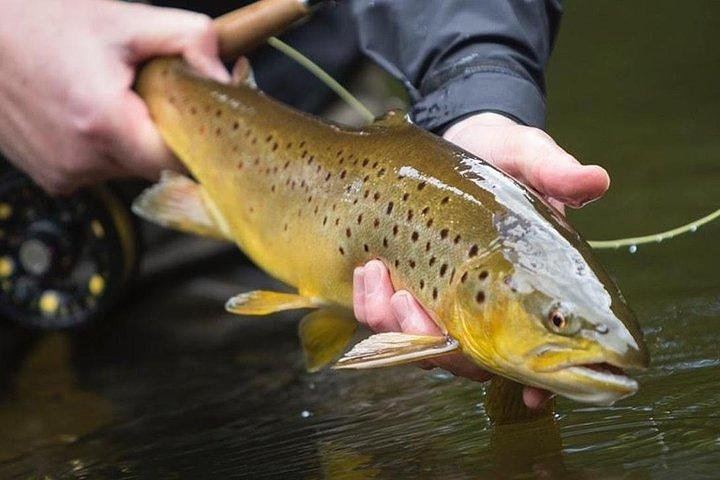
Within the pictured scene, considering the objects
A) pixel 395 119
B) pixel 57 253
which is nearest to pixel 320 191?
pixel 395 119

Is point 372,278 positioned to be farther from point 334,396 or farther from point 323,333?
point 334,396

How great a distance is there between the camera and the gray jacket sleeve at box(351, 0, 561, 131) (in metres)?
2.08

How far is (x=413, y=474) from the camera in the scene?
171 centimetres

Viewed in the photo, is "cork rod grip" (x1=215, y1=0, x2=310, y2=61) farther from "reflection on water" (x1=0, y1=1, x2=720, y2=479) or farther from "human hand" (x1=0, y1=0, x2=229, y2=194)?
"reflection on water" (x1=0, y1=1, x2=720, y2=479)

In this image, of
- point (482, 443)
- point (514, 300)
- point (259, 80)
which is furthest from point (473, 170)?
point (259, 80)

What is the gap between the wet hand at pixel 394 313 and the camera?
1.68 meters

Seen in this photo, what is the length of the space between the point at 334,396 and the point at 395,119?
565mm

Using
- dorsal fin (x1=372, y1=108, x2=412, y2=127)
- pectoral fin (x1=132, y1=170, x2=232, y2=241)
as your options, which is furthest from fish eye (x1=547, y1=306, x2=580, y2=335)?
pectoral fin (x1=132, y1=170, x2=232, y2=241)

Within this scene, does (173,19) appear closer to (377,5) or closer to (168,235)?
(377,5)

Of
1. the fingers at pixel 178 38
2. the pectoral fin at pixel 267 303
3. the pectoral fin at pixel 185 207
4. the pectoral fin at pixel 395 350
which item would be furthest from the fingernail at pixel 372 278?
the fingers at pixel 178 38

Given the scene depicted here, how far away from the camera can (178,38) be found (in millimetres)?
2408

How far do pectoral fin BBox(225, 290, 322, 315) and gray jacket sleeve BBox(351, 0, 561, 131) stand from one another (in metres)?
0.35

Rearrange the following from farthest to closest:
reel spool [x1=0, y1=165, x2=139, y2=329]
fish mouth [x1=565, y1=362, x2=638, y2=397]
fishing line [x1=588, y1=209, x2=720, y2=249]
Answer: reel spool [x1=0, y1=165, x2=139, y2=329] → fishing line [x1=588, y1=209, x2=720, y2=249] → fish mouth [x1=565, y1=362, x2=638, y2=397]

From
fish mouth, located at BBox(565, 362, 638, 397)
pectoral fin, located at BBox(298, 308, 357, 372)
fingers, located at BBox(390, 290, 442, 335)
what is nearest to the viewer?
fish mouth, located at BBox(565, 362, 638, 397)
